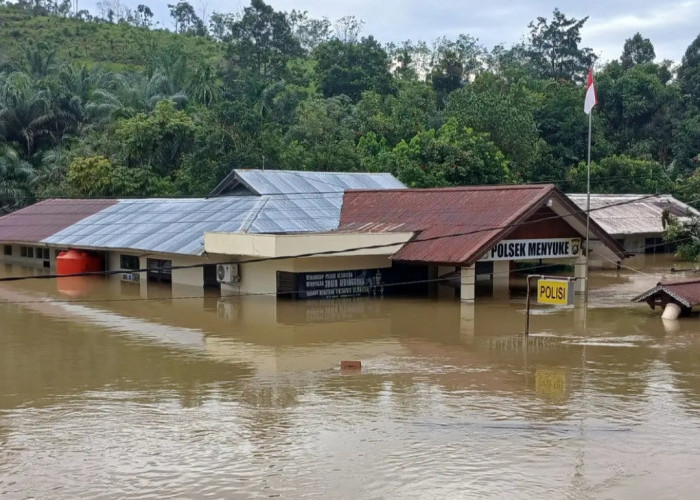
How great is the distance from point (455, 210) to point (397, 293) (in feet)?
11.9

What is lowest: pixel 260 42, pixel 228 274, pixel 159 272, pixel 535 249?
pixel 159 272

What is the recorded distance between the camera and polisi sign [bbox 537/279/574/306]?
62.2 ft

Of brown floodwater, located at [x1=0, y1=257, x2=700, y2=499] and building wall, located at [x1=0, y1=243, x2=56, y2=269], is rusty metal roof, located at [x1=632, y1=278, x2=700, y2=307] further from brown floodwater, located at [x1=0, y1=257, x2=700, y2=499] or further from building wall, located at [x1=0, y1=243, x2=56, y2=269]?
building wall, located at [x1=0, y1=243, x2=56, y2=269]

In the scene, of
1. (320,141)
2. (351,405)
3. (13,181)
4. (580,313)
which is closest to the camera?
(351,405)

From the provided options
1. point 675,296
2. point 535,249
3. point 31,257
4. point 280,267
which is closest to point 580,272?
point 535,249

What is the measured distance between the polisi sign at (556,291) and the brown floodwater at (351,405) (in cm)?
103

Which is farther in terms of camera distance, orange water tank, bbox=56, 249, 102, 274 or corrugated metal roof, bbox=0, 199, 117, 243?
corrugated metal roof, bbox=0, 199, 117, 243

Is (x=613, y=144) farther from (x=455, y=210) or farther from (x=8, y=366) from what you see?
(x=8, y=366)

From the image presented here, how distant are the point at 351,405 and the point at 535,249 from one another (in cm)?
1451

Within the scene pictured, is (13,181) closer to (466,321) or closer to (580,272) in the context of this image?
(580,272)

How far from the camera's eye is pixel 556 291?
19094 mm

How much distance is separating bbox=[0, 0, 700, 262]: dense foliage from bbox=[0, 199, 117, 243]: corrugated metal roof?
4.01m

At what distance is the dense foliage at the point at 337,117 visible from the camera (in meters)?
43.5

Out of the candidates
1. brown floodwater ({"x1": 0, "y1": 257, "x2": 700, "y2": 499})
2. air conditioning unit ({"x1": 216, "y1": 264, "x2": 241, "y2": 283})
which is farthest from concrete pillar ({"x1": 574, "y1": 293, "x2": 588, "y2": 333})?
air conditioning unit ({"x1": 216, "y1": 264, "x2": 241, "y2": 283})
